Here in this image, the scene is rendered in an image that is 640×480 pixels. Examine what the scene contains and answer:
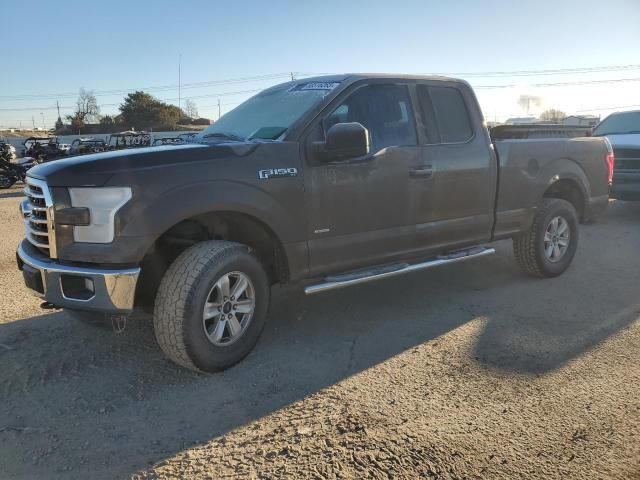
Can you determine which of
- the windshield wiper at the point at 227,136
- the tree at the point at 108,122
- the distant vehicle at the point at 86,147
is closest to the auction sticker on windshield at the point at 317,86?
the windshield wiper at the point at 227,136

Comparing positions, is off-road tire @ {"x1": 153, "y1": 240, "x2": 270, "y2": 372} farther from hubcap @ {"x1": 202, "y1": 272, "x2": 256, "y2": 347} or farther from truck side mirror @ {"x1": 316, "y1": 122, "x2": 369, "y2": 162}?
truck side mirror @ {"x1": 316, "y1": 122, "x2": 369, "y2": 162}

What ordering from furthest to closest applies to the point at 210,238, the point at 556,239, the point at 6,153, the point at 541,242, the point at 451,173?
the point at 6,153, the point at 556,239, the point at 541,242, the point at 451,173, the point at 210,238

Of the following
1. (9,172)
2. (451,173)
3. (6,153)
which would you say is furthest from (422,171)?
(6,153)

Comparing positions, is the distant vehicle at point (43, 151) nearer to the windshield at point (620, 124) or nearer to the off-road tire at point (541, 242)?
the windshield at point (620, 124)

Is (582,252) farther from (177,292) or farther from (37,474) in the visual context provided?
(37,474)

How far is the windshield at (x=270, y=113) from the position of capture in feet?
13.6

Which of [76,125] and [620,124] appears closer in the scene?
[620,124]

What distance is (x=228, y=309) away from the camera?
12.0ft

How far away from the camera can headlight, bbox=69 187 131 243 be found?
10.5ft

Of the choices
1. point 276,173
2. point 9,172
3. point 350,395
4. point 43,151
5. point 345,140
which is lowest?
point 350,395

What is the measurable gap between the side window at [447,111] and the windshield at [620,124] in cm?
729

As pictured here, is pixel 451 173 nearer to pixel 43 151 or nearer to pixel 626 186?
pixel 626 186

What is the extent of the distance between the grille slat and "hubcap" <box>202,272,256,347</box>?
1.02 m

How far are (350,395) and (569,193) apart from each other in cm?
430
